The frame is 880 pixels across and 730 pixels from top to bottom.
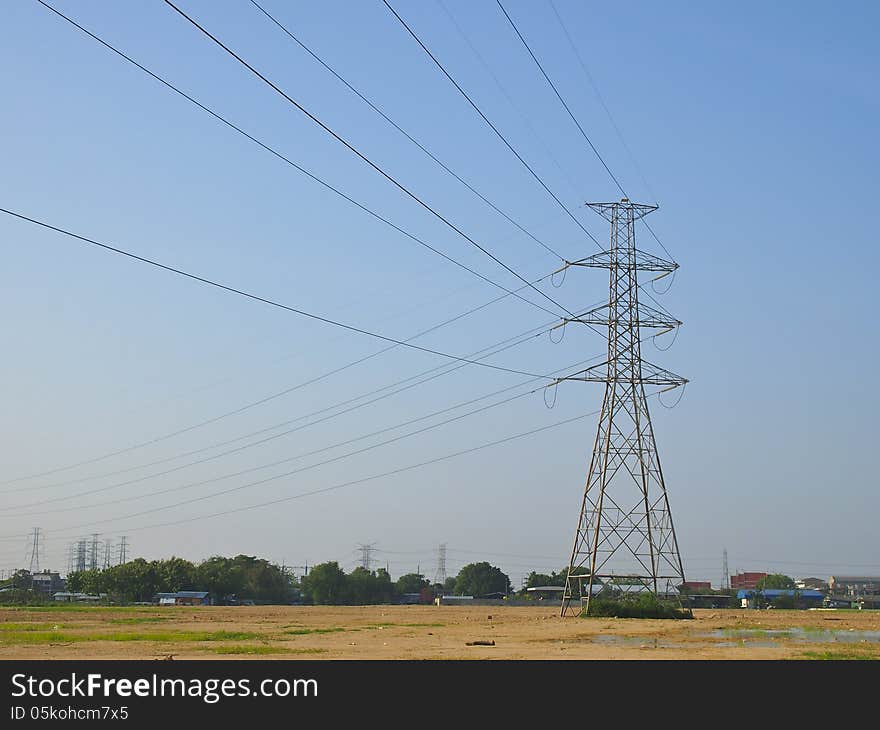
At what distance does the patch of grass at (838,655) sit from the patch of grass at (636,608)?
34.8 meters

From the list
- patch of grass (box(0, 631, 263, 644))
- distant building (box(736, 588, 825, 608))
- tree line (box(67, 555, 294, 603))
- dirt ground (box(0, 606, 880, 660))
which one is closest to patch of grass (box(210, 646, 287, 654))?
dirt ground (box(0, 606, 880, 660))

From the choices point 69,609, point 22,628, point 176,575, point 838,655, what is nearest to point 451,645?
point 838,655

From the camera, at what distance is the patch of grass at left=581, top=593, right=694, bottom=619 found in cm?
6875

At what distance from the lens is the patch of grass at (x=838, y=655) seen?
30469 millimetres

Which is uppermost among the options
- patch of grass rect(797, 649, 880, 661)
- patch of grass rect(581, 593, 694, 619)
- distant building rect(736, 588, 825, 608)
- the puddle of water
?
patch of grass rect(581, 593, 694, 619)

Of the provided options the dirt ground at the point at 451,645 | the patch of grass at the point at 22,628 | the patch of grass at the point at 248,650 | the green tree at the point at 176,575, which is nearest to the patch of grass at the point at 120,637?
the dirt ground at the point at 451,645

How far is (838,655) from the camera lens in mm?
32062

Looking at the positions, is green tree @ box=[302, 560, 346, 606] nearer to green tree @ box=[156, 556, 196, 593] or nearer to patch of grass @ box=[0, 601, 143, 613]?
green tree @ box=[156, 556, 196, 593]

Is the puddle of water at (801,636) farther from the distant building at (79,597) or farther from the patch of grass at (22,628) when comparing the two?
the distant building at (79,597)

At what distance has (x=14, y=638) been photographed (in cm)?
4097

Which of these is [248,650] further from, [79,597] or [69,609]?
[79,597]

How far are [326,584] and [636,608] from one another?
4820 inches

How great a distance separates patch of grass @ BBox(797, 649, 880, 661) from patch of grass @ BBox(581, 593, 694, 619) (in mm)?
34820

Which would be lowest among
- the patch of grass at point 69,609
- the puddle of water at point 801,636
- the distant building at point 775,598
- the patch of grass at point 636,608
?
the distant building at point 775,598
